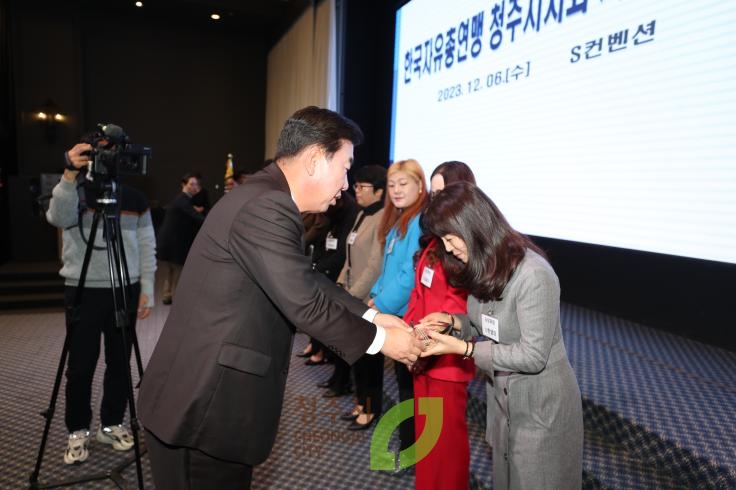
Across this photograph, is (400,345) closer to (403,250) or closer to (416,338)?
(416,338)

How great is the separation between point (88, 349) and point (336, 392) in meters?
1.71

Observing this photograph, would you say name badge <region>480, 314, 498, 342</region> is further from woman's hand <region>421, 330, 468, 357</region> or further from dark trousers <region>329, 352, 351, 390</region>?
dark trousers <region>329, 352, 351, 390</region>

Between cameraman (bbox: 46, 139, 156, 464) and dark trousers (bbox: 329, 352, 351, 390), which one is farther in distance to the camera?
dark trousers (bbox: 329, 352, 351, 390)

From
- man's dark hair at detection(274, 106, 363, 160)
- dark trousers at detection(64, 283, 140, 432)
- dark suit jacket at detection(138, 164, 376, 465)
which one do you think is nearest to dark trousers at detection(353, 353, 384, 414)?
dark trousers at detection(64, 283, 140, 432)

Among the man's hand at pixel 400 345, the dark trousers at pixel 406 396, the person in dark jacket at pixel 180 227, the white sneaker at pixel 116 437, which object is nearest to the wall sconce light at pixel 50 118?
the person in dark jacket at pixel 180 227

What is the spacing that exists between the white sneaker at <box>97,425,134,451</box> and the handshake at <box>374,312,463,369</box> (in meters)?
1.92

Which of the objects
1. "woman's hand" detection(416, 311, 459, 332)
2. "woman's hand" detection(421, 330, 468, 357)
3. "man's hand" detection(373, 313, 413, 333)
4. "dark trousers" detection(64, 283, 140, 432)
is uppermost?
"man's hand" detection(373, 313, 413, 333)

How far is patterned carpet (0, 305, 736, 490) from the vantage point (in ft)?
6.44

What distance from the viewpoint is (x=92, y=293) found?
2.46 m

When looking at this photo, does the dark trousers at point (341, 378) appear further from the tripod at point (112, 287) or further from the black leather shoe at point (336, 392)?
the tripod at point (112, 287)

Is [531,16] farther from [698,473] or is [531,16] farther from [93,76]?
[93,76]

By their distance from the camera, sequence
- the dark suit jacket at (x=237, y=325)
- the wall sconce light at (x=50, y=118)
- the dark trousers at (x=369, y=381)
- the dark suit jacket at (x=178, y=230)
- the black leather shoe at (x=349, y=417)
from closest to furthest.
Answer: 1. the dark suit jacket at (x=237, y=325)
2. the dark trousers at (x=369, y=381)
3. the black leather shoe at (x=349, y=417)
4. the dark suit jacket at (x=178, y=230)
5. the wall sconce light at (x=50, y=118)

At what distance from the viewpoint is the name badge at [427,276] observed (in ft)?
6.76
